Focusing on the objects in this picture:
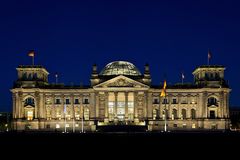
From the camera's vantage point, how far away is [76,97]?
156m

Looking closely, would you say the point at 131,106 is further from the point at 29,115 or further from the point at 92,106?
the point at 29,115

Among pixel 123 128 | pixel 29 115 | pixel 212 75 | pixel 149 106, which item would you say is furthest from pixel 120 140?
pixel 212 75

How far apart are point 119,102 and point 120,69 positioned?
41.4ft

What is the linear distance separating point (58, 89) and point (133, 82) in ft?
76.8

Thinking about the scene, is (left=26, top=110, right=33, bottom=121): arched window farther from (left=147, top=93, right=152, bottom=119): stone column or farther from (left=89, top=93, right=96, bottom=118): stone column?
(left=147, top=93, right=152, bottom=119): stone column

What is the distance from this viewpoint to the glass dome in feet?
531

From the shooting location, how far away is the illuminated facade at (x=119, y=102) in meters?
151

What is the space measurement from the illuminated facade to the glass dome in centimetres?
468

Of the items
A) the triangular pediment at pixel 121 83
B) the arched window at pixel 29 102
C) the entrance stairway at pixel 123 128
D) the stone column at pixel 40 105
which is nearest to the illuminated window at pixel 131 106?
the triangular pediment at pixel 121 83

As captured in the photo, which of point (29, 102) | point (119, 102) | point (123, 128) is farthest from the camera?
point (29, 102)

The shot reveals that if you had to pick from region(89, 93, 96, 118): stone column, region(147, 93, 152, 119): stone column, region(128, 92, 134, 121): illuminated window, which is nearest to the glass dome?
region(128, 92, 134, 121): illuminated window

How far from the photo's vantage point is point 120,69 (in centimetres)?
16212

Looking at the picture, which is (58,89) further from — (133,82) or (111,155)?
(111,155)

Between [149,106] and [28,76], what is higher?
[28,76]
